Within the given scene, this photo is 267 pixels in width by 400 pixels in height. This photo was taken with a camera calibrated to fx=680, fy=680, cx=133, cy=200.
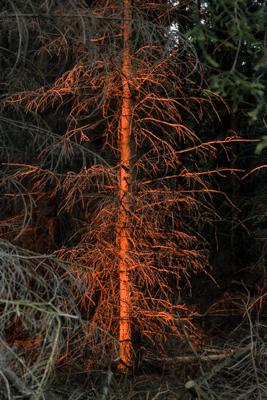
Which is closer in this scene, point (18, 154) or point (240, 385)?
point (240, 385)

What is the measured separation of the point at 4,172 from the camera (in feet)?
34.0

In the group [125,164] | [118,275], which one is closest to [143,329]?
[118,275]

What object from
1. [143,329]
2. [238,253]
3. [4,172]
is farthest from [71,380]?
[238,253]

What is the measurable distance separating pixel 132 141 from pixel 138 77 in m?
0.87

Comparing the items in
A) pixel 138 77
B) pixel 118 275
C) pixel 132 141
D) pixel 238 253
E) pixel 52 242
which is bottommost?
pixel 238 253

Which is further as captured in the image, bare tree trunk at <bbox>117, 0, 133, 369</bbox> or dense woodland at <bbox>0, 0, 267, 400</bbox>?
bare tree trunk at <bbox>117, 0, 133, 369</bbox>

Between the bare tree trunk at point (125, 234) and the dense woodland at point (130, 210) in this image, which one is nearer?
the dense woodland at point (130, 210)

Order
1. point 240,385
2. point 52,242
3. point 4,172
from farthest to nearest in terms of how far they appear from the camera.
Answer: point 52,242, point 4,172, point 240,385

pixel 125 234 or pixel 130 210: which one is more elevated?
pixel 130 210

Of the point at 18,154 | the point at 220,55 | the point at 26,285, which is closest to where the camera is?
the point at 26,285

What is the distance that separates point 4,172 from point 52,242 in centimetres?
239

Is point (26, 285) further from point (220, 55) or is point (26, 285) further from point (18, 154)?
point (220, 55)

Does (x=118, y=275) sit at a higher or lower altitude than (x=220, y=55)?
lower

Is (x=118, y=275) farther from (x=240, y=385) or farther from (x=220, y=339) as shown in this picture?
(x=220, y=339)
